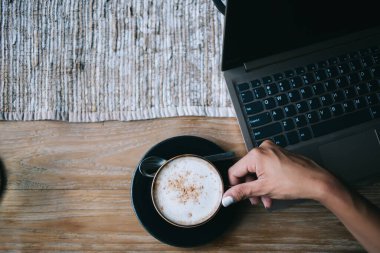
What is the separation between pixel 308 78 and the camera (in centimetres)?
67

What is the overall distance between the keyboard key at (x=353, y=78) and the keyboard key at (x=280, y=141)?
17cm

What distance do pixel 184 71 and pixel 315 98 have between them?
260mm

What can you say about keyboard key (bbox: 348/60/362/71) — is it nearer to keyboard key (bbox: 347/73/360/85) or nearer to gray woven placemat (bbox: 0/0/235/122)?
keyboard key (bbox: 347/73/360/85)

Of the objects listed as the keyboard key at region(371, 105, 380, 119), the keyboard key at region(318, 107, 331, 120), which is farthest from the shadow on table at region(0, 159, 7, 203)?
the keyboard key at region(371, 105, 380, 119)

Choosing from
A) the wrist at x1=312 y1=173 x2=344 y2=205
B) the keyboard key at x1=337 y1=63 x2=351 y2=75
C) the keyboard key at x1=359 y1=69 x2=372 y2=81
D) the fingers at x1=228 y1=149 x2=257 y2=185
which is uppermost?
the keyboard key at x1=337 y1=63 x2=351 y2=75

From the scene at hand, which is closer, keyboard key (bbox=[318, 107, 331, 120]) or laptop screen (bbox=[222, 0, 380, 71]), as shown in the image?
laptop screen (bbox=[222, 0, 380, 71])

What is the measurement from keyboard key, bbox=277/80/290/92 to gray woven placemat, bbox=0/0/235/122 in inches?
4.3

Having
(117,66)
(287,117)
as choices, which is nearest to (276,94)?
(287,117)

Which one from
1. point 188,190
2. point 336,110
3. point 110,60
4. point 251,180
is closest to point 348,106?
point 336,110

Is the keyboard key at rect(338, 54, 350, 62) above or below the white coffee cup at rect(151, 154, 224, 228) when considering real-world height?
above

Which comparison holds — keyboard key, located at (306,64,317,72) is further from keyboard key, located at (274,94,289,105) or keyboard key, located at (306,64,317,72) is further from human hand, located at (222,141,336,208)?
human hand, located at (222,141,336,208)

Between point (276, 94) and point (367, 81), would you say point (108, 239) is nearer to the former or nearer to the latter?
point (276, 94)

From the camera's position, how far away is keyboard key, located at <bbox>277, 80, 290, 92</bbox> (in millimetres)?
657

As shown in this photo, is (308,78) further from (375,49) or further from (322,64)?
(375,49)
